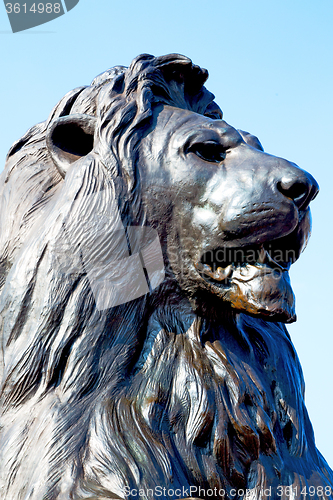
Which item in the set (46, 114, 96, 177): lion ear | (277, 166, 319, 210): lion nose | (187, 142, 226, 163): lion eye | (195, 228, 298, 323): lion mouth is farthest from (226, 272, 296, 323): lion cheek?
(46, 114, 96, 177): lion ear

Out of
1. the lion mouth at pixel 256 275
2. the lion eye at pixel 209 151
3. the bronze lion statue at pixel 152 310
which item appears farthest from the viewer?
the lion eye at pixel 209 151

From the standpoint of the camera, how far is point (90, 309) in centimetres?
242

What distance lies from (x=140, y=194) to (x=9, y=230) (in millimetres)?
526

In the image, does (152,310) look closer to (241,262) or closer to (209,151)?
(241,262)

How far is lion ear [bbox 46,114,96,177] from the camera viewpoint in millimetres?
2670

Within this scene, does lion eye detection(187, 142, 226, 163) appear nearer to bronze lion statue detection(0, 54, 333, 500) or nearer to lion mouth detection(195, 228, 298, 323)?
bronze lion statue detection(0, 54, 333, 500)

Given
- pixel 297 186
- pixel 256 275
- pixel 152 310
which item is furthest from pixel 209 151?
pixel 152 310

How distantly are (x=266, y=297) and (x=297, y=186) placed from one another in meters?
0.37

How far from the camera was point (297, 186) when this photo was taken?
→ 244 centimetres

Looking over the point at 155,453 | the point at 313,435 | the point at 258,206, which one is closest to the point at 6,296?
the point at 155,453

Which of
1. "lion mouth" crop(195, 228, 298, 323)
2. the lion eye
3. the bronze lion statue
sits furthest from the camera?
the lion eye

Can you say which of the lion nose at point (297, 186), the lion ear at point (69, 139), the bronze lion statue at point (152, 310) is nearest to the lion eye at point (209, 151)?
the bronze lion statue at point (152, 310)

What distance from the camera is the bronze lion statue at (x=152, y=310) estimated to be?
231 cm

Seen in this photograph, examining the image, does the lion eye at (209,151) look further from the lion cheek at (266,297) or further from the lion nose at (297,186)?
the lion cheek at (266,297)
